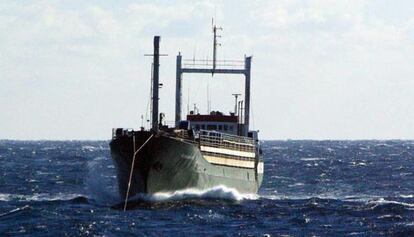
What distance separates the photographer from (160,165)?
212 feet

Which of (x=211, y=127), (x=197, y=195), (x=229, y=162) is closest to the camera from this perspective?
(x=197, y=195)

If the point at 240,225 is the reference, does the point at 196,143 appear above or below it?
above

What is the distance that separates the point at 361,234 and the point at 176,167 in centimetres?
1671

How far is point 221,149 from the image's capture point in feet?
230

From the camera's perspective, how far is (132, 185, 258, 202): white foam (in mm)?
64938

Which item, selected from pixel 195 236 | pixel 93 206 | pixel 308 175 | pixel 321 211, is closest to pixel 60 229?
pixel 195 236

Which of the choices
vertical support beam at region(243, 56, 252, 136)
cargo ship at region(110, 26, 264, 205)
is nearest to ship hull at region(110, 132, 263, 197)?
cargo ship at region(110, 26, 264, 205)

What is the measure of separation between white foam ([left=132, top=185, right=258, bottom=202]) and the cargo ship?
0.31 meters

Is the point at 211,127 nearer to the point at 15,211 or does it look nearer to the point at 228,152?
the point at 228,152

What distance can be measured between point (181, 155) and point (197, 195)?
11.0 feet

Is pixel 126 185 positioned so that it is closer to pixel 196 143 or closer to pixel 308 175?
pixel 196 143

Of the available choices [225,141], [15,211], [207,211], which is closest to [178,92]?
[225,141]

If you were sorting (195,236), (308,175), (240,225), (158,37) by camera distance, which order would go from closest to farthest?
(195,236) < (240,225) < (158,37) < (308,175)

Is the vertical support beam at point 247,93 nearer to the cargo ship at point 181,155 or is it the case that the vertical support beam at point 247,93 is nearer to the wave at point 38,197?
the cargo ship at point 181,155
